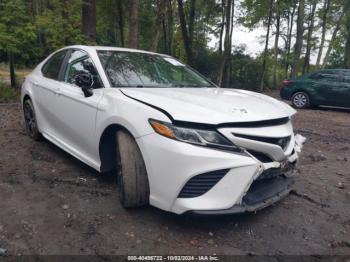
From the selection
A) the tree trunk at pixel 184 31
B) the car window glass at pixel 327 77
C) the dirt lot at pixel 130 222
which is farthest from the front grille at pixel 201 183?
the tree trunk at pixel 184 31

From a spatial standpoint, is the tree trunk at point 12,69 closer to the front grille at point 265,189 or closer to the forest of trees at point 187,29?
the forest of trees at point 187,29

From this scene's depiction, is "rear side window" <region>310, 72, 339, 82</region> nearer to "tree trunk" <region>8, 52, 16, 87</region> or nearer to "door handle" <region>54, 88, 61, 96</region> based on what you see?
"door handle" <region>54, 88, 61, 96</region>

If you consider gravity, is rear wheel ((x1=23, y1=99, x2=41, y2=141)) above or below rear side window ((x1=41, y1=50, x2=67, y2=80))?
below

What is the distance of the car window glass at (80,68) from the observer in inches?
153

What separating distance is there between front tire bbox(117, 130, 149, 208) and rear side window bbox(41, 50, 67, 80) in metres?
2.14

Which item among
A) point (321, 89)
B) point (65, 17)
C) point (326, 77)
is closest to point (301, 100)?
point (321, 89)

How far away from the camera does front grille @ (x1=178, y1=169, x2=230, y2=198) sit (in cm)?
284

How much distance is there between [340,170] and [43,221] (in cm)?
416

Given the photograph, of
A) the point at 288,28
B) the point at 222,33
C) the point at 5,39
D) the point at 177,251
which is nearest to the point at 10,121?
the point at 5,39

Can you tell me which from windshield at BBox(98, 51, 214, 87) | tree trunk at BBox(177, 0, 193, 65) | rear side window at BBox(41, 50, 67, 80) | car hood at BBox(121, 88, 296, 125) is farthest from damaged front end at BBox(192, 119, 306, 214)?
tree trunk at BBox(177, 0, 193, 65)

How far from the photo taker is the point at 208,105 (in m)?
3.15

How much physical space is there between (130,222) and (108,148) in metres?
0.87

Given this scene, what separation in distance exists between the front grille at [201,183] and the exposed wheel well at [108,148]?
3.39ft

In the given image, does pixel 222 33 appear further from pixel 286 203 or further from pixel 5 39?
pixel 286 203
